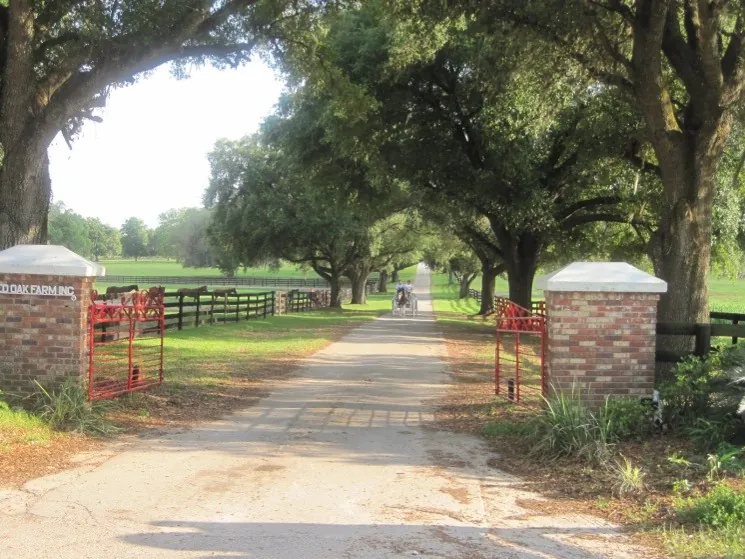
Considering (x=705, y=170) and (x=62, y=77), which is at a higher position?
(x=62, y=77)

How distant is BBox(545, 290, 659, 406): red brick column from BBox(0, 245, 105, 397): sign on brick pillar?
5426mm

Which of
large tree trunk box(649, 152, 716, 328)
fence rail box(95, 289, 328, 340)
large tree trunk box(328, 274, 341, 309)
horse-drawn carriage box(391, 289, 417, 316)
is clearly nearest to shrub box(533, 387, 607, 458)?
large tree trunk box(649, 152, 716, 328)

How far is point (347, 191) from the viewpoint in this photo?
2334cm

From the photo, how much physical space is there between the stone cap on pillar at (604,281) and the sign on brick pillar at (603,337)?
0.01m

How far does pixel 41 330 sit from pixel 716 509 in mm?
7242

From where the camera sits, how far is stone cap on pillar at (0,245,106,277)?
8.34 m

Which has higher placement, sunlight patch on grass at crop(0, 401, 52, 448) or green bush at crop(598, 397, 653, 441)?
green bush at crop(598, 397, 653, 441)

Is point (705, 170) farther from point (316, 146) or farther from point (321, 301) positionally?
point (321, 301)

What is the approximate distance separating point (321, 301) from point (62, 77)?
36100mm

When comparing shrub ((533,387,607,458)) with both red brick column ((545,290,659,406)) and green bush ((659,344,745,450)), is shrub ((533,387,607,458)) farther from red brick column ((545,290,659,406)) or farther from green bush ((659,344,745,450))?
green bush ((659,344,745,450))

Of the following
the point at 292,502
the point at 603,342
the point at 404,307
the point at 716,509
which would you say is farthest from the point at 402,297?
the point at 716,509

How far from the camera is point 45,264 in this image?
8375mm

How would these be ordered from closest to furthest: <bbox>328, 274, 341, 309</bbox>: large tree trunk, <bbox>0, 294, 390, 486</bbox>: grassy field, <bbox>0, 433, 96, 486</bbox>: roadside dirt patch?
<bbox>0, 433, 96, 486</bbox>: roadside dirt patch, <bbox>0, 294, 390, 486</bbox>: grassy field, <bbox>328, 274, 341, 309</bbox>: large tree trunk

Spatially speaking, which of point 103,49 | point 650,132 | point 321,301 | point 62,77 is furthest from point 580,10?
point 321,301
